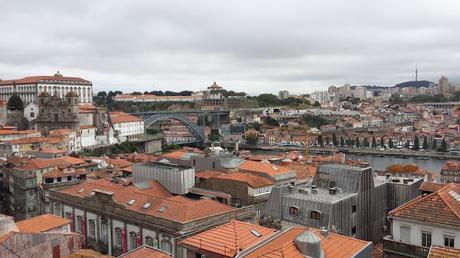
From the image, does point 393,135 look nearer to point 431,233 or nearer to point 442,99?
point 431,233

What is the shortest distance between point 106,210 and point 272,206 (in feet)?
19.7

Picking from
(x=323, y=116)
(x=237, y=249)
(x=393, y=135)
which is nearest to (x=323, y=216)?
(x=237, y=249)

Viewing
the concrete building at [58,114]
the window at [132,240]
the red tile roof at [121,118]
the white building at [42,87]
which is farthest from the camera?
the white building at [42,87]

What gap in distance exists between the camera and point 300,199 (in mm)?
13531

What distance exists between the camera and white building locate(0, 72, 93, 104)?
218ft

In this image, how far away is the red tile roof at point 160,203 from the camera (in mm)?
14016

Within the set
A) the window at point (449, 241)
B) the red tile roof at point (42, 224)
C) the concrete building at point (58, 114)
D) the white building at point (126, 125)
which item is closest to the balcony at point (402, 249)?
the window at point (449, 241)

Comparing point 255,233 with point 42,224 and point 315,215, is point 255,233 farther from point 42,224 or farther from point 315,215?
point 42,224

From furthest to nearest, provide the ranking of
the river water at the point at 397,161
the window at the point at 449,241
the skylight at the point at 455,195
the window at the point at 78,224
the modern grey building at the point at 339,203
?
the river water at the point at 397,161 < the window at the point at 78,224 < the modern grey building at the point at 339,203 < the skylight at the point at 455,195 < the window at the point at 449,241

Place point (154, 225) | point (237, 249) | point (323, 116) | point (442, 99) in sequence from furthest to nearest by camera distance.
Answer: point (442, 99)
point (323, 116)
point (154, 225)
point (237, 249)

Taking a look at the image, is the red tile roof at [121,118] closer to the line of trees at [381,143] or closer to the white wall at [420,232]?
the line of trees at [381,143]

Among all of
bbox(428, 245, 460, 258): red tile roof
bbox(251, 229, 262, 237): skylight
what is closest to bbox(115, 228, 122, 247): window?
bbox(251, 229, 262, 237): skylight

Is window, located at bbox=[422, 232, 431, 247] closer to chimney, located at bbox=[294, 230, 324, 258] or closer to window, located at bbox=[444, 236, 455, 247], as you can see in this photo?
window, located at bbox=[444, 236, 455, 247]

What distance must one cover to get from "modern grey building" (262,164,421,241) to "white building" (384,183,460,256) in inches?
117
